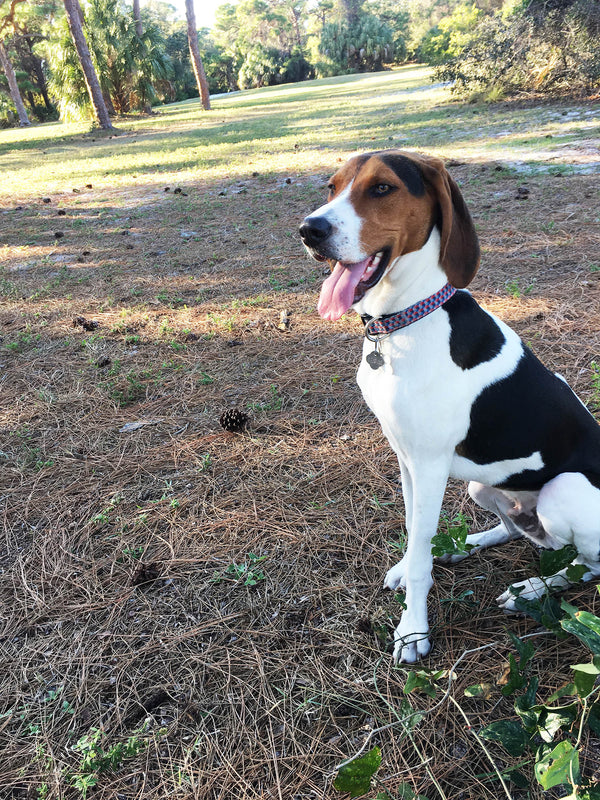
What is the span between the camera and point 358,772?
47.5 inches

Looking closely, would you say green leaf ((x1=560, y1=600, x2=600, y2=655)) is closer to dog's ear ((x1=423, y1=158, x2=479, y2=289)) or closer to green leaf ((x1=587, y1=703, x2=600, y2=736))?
green leaf ((x1=587, y1=703, x2=600, y2=736))

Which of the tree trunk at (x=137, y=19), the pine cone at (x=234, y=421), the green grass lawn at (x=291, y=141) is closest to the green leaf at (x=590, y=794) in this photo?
the pine cone at (x=234, y=421)

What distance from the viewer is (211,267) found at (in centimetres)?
614

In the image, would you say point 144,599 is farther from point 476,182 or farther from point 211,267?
point 476,182

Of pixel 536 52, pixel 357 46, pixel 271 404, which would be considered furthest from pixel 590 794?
pixel 357 46

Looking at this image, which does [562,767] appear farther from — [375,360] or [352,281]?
[352,281]

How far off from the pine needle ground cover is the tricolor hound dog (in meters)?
0.32

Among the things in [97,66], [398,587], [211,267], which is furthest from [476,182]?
[97,66]

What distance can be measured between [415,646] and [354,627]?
258mm

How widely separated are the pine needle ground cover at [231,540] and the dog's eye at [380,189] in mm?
1564

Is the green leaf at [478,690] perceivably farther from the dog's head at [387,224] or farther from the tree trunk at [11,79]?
the tree trunk at [11,79]

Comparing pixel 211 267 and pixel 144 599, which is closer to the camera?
pixel 144 599

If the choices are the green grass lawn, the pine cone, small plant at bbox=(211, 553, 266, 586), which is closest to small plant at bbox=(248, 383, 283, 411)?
the pine cone

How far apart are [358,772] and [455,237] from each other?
1.65 m
